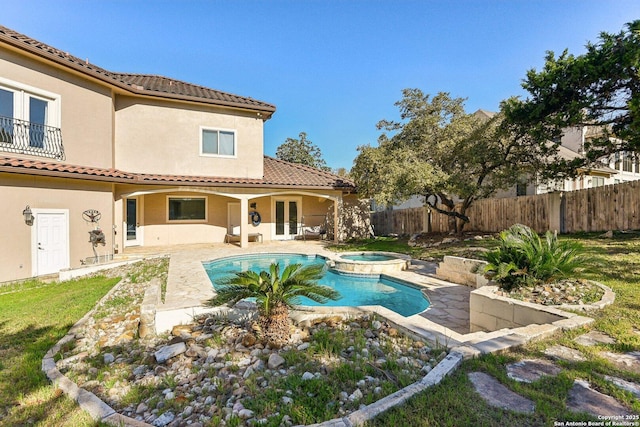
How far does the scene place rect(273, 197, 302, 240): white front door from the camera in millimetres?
18969

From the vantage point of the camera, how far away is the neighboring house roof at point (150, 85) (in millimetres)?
10375

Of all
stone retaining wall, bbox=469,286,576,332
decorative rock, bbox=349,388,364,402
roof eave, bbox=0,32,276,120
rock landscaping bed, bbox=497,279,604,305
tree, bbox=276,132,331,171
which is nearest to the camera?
decorative rock, bbox=349,388,364,402

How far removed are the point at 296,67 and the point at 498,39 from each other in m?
10.6

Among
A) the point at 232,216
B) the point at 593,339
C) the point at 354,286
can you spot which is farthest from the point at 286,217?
the point at 593,339

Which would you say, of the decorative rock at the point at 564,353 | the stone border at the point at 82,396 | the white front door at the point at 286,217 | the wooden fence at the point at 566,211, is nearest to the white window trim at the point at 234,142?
the white front door at the point at 286,217

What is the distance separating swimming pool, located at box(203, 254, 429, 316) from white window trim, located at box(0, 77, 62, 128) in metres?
7.59

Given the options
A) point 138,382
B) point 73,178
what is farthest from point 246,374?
point 73,178

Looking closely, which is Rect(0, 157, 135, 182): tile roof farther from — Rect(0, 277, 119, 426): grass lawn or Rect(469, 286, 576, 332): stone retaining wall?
Rect(469, 286, 576, 332): stone retaining wall

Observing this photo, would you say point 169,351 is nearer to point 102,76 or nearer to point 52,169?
point 52,169

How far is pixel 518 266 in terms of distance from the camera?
634 centimetres

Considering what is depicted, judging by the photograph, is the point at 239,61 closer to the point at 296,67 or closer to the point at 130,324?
the point at 296,67

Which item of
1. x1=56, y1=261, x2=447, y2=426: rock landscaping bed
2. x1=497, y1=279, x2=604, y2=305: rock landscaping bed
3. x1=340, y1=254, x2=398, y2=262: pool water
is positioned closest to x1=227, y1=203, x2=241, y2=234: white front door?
x1=340, y1=254, x2=398, y2=262: pool water

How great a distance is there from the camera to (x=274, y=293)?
4453 mm

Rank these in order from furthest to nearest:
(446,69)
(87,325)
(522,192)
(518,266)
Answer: (522,192)
(446,69)
(518,266)
(87,325)
